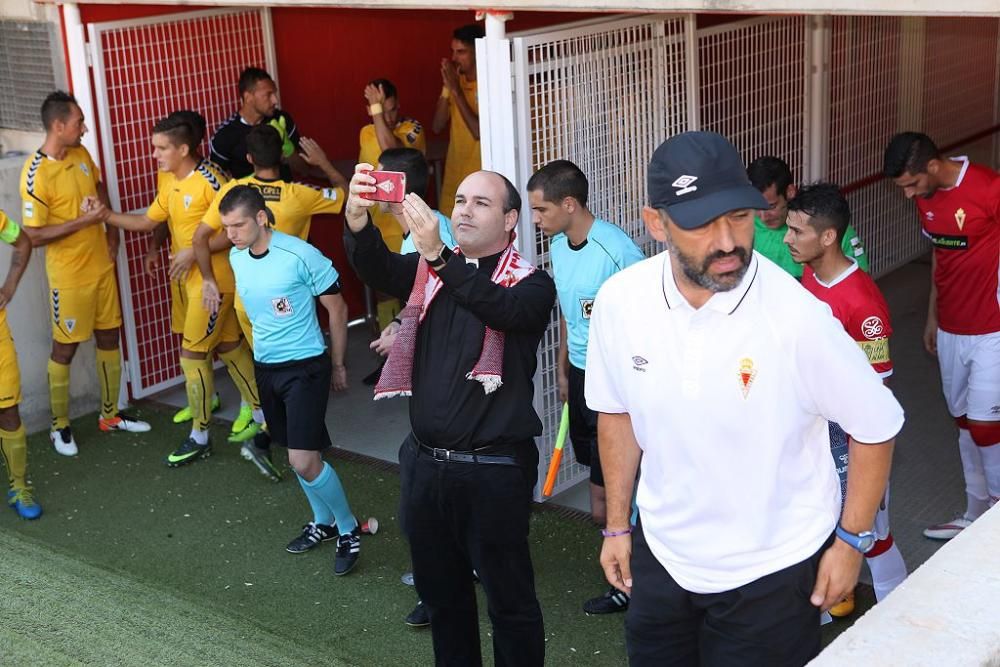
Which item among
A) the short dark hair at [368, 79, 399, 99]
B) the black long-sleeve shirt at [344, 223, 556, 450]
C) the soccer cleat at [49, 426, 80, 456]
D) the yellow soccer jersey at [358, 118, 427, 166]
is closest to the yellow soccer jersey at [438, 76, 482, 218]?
the yellow soccer jersey at [358, 118, 427, 166]

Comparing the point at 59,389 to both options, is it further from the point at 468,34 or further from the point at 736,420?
the point at 736,420

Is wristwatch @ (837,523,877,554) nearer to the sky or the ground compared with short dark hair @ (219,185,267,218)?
nearer to the ground

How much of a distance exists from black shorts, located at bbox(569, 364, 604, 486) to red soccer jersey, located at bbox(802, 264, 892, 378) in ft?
3.76

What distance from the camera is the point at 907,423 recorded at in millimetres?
7137

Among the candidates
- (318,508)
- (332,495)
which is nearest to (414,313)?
(332,495)

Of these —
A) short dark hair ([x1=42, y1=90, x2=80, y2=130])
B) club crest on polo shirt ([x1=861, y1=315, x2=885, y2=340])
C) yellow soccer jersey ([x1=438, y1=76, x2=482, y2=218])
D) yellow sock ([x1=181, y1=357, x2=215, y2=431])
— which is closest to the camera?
club crest on polo shirt ([x1=861, y1=315, x2=885, y2=340])

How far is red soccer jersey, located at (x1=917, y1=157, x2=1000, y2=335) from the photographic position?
5418 mm

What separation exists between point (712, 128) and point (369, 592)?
3.23 metres

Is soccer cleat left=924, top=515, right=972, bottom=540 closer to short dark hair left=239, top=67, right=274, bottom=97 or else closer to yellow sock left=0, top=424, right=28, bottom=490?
yellow sock left=0, top=424, right=28, bottom=490

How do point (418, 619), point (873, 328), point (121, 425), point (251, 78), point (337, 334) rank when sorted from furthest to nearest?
point (251, 78) → point (121, 425) → point (337, 334) → point (418, 619) → point (873, 328)

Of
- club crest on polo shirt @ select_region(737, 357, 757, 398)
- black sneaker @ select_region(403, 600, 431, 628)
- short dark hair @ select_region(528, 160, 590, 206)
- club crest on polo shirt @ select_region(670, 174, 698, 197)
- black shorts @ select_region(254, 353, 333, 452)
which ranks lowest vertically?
black sneaker @ select_region(403, 600, 431, 628)

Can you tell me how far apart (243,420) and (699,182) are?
5191mm

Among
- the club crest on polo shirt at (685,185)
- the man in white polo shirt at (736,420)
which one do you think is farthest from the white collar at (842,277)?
the club crest on polo shirt at (685,185)

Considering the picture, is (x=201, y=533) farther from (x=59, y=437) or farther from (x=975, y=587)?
(x=975, y=587)
